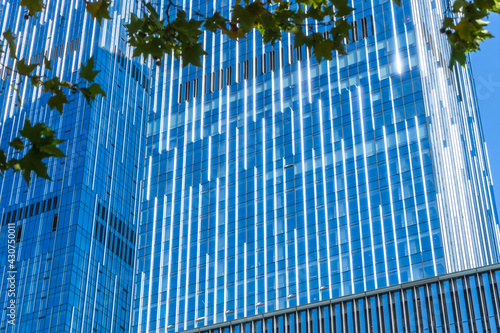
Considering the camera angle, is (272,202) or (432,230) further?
(272,202)

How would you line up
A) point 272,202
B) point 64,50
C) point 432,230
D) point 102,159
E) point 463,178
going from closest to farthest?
point 432,230, point 272,202, point 463,178, point 102,159, point 64,50

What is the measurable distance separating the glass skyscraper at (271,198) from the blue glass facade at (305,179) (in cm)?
23

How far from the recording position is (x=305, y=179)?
9644 cm

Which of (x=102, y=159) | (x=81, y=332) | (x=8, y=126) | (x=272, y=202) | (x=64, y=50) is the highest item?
(x=64, y=50)

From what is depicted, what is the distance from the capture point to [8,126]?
130500 millimetres

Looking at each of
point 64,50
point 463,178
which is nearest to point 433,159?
point 463,178

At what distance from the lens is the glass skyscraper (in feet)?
273

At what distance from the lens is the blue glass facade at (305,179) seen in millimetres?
87062

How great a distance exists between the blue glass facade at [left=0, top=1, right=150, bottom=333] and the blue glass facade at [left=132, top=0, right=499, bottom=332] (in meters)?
12.1

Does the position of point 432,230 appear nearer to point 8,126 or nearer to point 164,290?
point 164,290

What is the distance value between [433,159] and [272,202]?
19.8 metres

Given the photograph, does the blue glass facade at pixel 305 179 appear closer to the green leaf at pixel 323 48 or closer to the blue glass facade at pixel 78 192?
the blue glass facade at pixel 78 192

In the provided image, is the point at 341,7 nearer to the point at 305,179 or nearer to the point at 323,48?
the point at 323,48

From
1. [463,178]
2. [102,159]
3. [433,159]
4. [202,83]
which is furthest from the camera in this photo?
[102,159]
